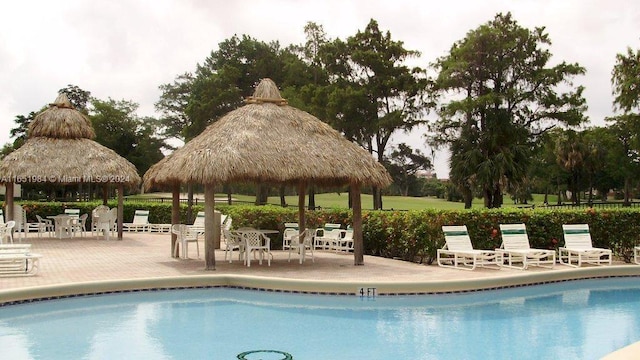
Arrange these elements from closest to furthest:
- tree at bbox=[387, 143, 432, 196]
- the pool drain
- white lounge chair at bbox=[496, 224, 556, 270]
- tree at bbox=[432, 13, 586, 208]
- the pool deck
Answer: the pool drain < the pool deck < white lounge chair at bbox=[496, 224, 556, 270] < tree at bbox=[432, 13, 586, 208] < tree at bbox=[387, 143, 432, 196]

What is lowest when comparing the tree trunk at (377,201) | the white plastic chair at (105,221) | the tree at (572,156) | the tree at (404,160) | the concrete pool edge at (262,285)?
the concrete pool edge at (262,285)

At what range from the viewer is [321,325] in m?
9.20

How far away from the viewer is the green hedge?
14789mm

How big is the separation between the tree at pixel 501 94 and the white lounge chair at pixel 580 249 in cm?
1983

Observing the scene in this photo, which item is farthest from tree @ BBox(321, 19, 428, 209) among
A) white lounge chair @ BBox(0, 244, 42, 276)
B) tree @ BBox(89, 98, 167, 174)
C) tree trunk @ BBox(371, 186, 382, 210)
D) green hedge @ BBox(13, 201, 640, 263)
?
white lounge chair @ BBox(0, 244, 42, 276)

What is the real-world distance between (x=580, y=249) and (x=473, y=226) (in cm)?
252

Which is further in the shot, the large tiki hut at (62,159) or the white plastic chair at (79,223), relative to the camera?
the white plastic chair at (79,223)

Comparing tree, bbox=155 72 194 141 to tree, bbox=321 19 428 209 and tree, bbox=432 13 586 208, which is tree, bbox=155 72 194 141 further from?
tree, bbox=432 13 586 208

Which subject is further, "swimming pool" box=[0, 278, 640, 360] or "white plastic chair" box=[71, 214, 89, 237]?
"white plastic chair" box=[71, 214, 89, 237]

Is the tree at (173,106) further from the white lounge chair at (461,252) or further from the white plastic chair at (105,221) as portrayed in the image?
the white lounge chair at (461,252)

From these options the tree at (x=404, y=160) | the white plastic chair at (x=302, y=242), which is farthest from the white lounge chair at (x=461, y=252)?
the tree at (x=404, y=160)

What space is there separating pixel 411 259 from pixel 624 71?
21.0 metres

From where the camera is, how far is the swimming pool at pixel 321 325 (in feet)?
25.0

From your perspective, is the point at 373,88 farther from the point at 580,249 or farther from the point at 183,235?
the point at 183,235
